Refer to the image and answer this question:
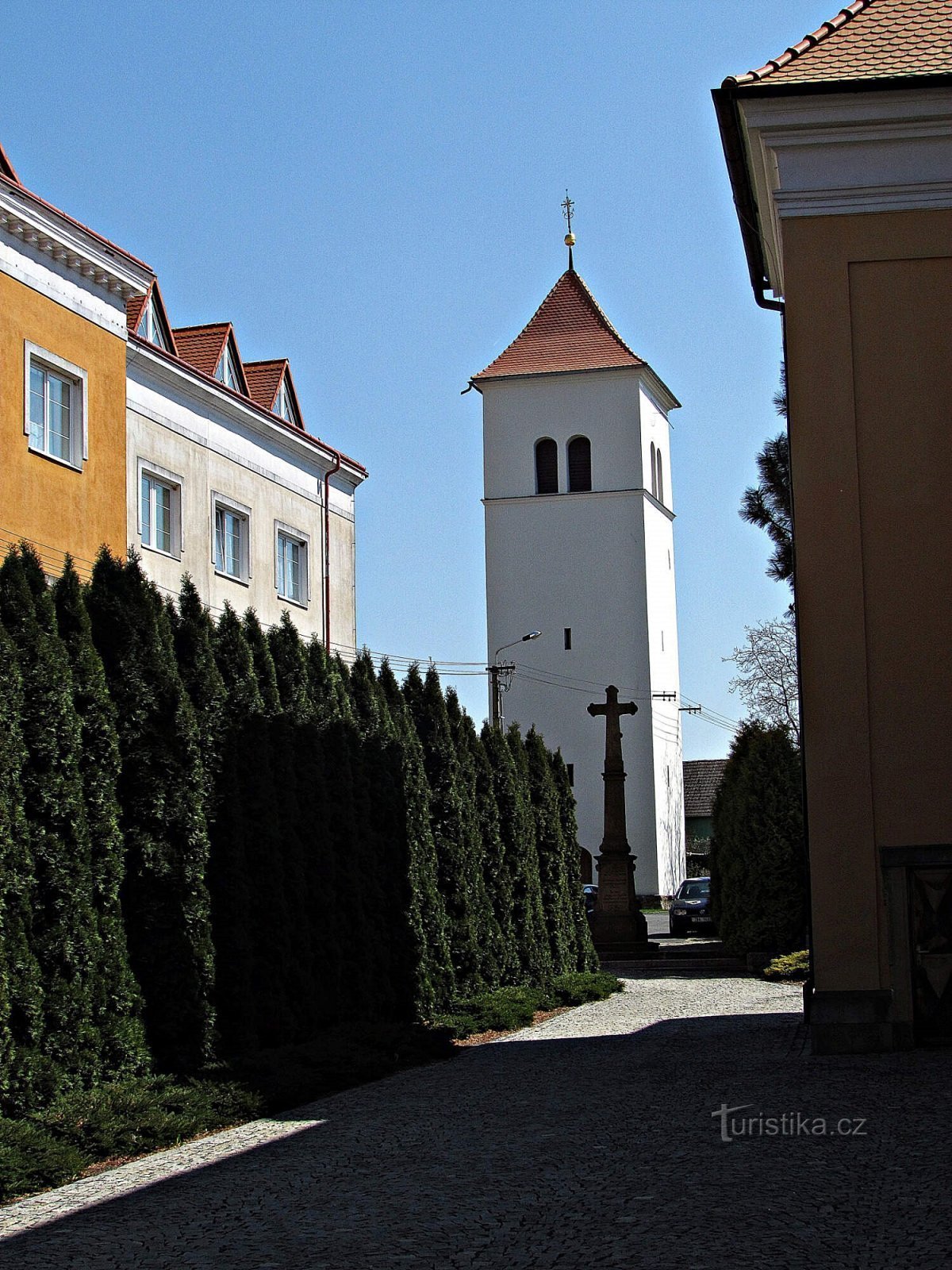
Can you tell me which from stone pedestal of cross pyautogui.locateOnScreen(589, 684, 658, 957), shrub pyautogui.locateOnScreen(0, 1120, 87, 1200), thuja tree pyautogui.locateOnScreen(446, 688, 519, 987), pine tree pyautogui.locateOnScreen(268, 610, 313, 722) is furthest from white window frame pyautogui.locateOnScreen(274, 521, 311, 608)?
shrub pyautogui.locateOnScreen(0, 1120, 87, 1200)

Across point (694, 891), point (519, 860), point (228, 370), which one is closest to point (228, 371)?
point (228, 370)

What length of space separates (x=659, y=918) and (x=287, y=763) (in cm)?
4031

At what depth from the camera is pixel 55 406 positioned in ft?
67.5

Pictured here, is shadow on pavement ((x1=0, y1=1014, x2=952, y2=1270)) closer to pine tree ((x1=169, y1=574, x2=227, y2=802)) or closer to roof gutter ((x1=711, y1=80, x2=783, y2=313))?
pine tree ((x1=169, y1=574, x2=227, y2=802))

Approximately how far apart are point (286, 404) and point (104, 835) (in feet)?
78.4

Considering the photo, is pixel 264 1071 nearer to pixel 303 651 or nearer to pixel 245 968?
pixel 245 968

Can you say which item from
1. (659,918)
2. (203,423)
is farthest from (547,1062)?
(659,918)

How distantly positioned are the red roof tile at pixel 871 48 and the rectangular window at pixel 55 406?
35.5 feet

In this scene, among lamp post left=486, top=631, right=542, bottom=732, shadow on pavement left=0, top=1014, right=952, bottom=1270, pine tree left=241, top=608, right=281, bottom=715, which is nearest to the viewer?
shadow on pavement left=0, top=1014, right=952, bottom=1270

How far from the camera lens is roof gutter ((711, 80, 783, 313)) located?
41.1 ft

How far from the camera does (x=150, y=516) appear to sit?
27219mm

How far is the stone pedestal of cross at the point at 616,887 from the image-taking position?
26.1m

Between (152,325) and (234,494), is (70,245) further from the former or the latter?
(234,494)

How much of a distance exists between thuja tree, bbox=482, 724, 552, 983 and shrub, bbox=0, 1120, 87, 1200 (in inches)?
406
